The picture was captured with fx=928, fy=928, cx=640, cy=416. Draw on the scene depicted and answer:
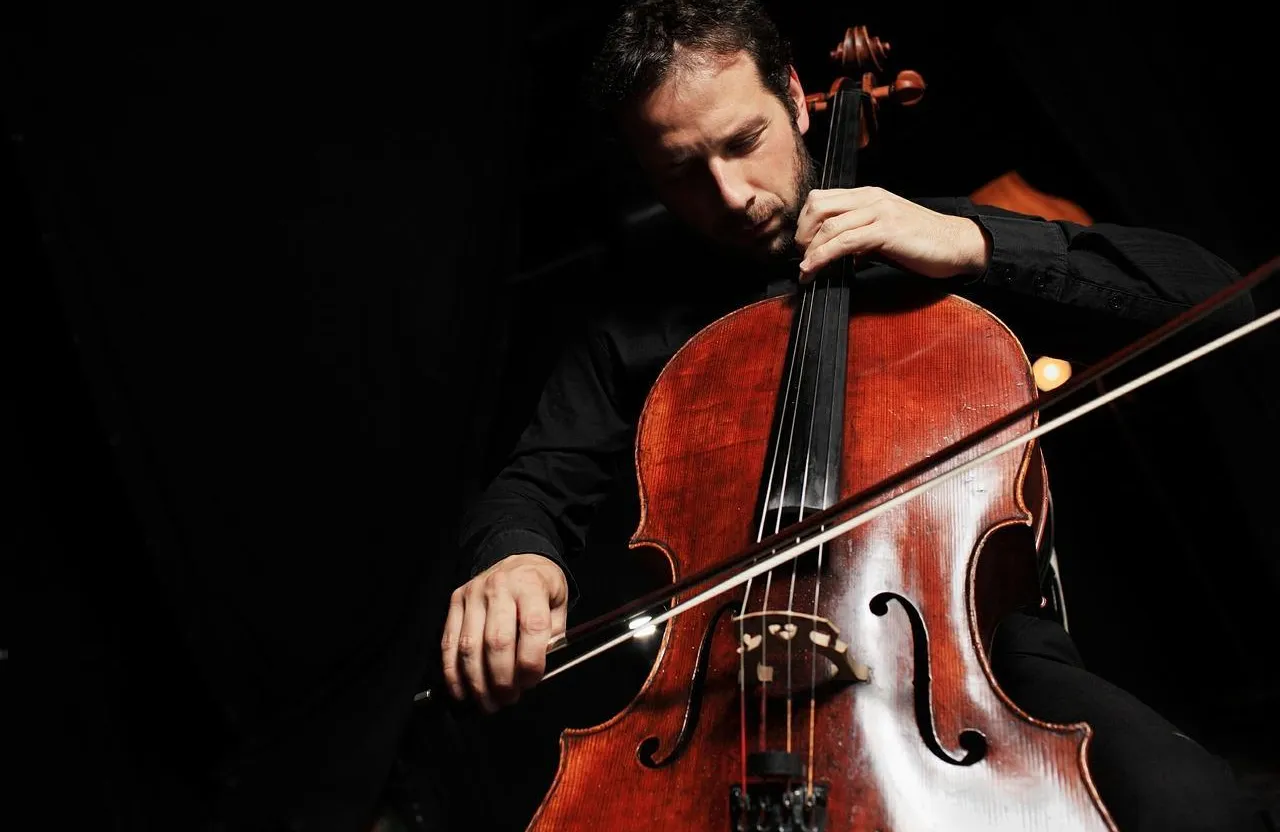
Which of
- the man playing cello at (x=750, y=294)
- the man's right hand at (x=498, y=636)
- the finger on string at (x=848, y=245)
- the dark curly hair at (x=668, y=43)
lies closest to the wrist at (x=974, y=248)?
the man playing cello at (x=750, y=294)

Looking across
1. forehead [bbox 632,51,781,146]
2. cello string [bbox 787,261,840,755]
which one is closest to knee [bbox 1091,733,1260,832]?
cello string [bbox 787,261,840,755]

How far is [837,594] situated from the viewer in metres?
0.74

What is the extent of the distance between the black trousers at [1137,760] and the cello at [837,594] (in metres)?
0.10

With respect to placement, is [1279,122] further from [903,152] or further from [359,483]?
[359,483]

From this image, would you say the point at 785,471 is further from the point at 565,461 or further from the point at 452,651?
the point at 565,461

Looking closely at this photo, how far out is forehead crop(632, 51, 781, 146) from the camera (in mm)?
1144

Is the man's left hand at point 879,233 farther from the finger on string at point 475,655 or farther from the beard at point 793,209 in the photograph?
the finger on string at point 475,655

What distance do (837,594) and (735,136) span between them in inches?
24.9

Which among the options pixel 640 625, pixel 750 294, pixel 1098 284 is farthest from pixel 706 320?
pixel 640 625

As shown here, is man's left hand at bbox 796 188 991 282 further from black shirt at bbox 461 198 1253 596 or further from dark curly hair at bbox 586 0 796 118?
dark curly hair at bbox 586 0 796 118

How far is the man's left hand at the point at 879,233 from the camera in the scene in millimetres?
951

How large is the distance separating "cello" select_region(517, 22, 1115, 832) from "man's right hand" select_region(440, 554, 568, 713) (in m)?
0.10

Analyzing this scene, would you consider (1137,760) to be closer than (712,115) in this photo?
Yes

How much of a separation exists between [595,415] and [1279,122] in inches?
49.6
